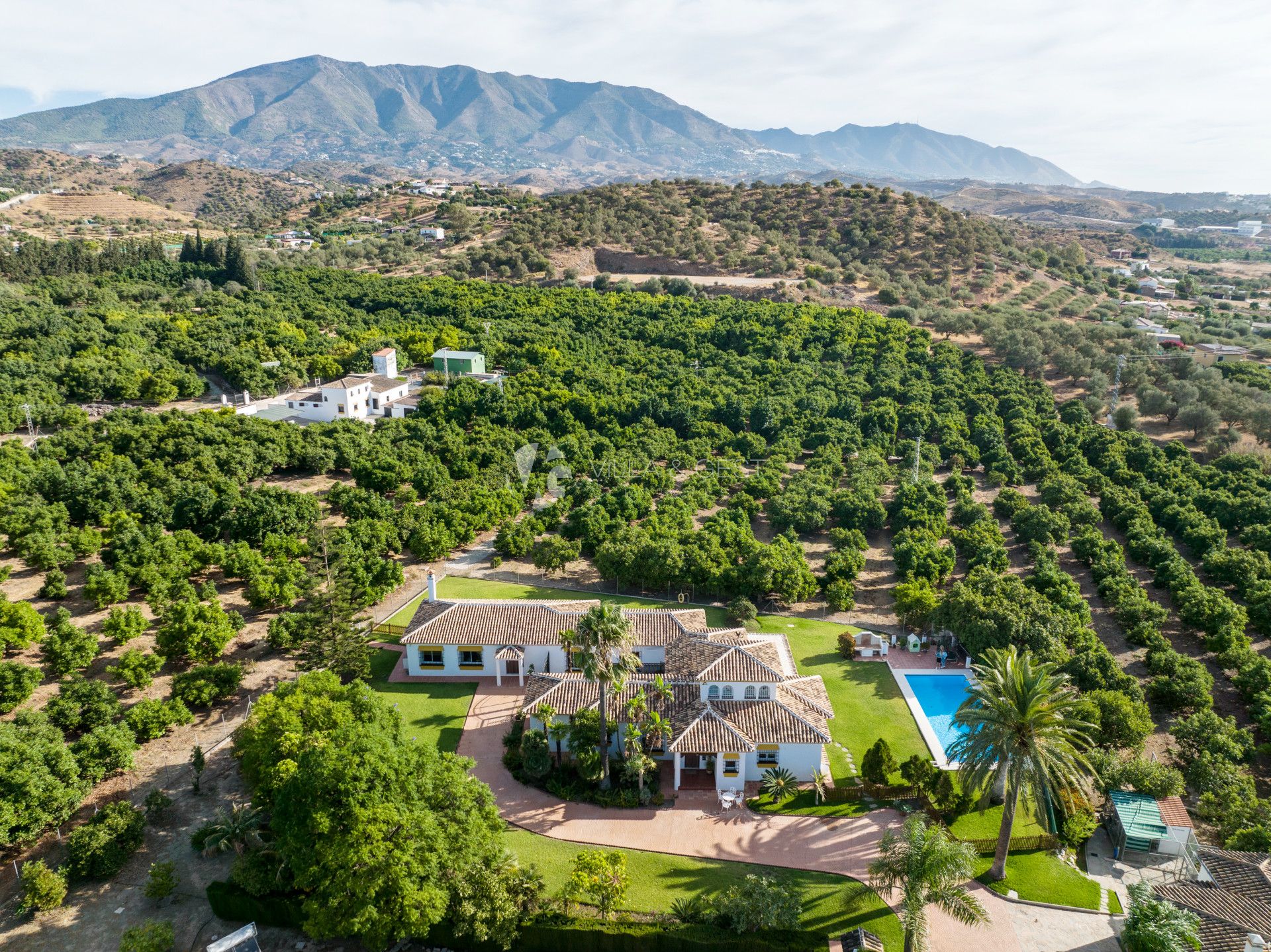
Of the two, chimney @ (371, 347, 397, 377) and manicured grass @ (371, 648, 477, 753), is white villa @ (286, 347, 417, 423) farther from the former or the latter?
manicured grass @ (371, 648, 477, 753)

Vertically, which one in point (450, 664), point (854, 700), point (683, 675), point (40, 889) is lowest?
point (40, 889)

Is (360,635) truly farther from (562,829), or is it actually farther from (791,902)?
(791,902)

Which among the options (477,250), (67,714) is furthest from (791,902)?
(477,250)

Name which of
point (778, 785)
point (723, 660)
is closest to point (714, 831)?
point (778, 785)

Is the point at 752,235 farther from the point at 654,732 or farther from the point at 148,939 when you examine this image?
the point at 148,939

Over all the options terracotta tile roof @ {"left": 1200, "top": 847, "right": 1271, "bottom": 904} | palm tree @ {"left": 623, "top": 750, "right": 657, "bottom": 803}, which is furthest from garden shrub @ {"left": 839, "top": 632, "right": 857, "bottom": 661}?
terracotta tile roof @ {"left": 1200, "top": 847, "right": 1271, "bottom": 904}
